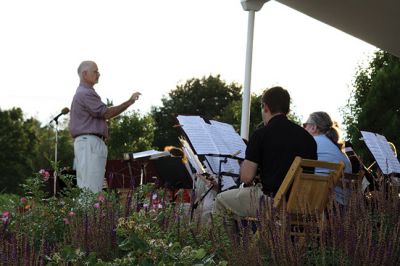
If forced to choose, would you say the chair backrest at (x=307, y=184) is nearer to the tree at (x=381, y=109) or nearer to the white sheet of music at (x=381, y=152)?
the white sheet of music at (x=381, y=152)

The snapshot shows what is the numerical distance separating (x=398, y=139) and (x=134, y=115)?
23.2m

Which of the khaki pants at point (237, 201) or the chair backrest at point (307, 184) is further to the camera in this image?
the khaki pants at point (237, 201)

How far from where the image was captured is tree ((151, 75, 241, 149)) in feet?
163

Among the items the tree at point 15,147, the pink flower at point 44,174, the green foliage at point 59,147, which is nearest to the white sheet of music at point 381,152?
the pink flower at point 44,174

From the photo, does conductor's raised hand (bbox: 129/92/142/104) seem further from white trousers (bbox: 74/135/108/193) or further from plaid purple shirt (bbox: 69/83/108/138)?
white trousers (bbox: 74/135/108/193)

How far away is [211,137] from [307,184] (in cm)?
190

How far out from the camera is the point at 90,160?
686 cm

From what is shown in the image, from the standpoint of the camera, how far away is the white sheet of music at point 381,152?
696 centimetres

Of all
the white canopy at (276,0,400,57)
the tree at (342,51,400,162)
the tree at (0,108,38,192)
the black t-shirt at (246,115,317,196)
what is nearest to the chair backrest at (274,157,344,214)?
the black t-shirt at (246,115,317,196)

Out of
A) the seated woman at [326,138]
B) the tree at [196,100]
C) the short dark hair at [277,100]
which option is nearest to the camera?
the short dark hair at [277,100]

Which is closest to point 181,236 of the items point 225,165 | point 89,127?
point 225,165

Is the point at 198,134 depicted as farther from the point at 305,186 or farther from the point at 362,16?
the point at 362,16

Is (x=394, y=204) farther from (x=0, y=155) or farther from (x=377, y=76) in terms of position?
(x=0, y=155)

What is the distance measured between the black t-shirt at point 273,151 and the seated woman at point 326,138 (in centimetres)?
107
